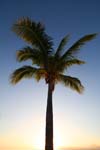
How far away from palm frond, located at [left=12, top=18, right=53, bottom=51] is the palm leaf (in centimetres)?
177

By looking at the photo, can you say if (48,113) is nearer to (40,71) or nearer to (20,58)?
(40,71)

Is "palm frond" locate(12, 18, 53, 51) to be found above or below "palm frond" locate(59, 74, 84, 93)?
above

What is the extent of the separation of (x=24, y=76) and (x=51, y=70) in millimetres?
2076

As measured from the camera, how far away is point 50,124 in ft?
74.3

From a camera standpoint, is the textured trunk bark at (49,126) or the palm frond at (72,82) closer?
the textured trunk bark at (49,126)

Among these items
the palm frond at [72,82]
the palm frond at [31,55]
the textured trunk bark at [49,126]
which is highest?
the palm frond at [31,55]

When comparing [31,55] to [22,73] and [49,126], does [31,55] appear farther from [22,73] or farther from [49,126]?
[49,126]

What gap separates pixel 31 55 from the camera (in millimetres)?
25234

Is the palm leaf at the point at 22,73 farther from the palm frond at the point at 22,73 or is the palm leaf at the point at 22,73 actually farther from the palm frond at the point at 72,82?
the palm frond at the point at 72,82

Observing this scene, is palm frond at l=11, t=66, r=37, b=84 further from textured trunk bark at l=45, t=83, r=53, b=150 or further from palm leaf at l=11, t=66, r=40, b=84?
textured trunk bark at l=45, t=83, r=53, b=150

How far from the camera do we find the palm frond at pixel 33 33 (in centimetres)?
2528

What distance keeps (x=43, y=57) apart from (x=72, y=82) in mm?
2925

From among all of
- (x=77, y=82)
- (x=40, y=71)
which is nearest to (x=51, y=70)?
(x=40, y=71)

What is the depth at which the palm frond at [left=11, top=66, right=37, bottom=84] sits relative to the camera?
24.8 m
